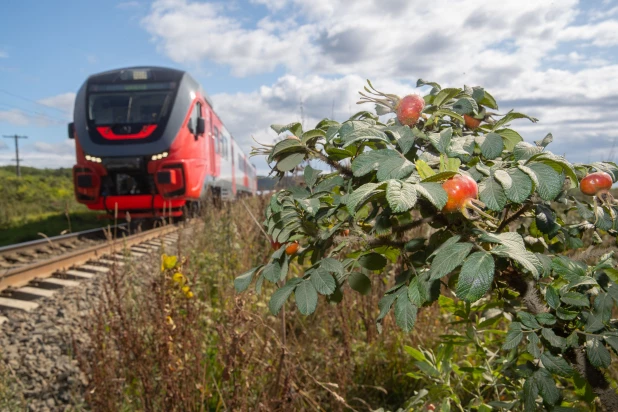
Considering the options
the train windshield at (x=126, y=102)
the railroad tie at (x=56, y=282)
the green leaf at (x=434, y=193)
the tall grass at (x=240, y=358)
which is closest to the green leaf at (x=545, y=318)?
the green leaf at (x=434, y=193)

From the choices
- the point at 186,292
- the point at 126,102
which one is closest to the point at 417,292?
the point at 186,292

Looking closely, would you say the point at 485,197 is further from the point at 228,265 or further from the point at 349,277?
the point at 228,265

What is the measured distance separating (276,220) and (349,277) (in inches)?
10.8

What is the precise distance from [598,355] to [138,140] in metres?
9.61

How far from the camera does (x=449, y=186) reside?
927mm

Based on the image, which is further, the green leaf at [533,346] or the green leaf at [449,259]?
the green leaf at [533,346]

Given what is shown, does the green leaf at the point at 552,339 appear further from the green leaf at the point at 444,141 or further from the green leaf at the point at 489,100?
the green leaf at the point at 489,100

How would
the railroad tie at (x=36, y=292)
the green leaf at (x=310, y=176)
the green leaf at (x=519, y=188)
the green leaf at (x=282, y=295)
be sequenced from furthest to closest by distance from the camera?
the railroad tie at (x=36, y=292) → the green leaf at (x=310, y=176) → the green leaf at (x=282, y=295) → the green leaf at (x=519, y=188)

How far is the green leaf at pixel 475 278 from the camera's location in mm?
825

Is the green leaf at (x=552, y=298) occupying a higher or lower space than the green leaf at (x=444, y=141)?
lower

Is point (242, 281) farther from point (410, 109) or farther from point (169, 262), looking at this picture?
point (169, 262)

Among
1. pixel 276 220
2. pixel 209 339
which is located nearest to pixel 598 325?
pixel 276 220

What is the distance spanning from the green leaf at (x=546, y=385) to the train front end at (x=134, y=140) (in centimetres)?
883

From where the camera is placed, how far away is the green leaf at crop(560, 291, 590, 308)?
1.14m
